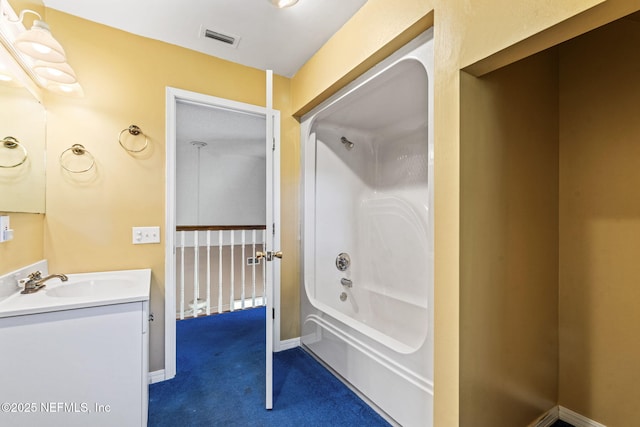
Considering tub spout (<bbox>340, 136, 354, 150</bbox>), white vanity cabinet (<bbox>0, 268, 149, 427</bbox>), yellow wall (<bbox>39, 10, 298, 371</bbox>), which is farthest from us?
tub spout (<bbox>340, 136, 354, 150</bbox>)

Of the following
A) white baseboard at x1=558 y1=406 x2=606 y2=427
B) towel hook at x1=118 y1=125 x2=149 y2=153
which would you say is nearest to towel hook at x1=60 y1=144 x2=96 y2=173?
towel hook at x1=118 y1=125 x2=149 y2=153

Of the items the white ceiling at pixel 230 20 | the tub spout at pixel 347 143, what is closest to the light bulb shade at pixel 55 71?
the white ceiling at pixel 230 20

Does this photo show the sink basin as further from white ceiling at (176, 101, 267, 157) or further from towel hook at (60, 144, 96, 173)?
white ceiling at (176, 101, 267, 157)

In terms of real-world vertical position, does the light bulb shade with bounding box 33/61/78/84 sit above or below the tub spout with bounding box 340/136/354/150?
above

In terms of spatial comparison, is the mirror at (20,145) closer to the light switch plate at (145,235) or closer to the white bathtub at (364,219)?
the light switch plate at (145,235)

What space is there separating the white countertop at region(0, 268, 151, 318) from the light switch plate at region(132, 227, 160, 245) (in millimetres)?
202

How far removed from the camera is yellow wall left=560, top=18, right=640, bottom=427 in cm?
143

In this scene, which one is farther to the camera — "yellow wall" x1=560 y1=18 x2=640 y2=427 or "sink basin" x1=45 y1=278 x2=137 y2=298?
"sink basin" x1=45 y1=278 x2=137 y2=298

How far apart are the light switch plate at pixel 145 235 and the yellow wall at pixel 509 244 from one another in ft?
6.35

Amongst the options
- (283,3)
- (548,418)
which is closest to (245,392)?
(548,418)

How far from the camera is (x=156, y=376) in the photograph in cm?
197

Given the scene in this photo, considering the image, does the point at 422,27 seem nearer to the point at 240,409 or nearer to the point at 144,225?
the point at 144,225

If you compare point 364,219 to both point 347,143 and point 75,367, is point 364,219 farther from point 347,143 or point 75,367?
point 75,367

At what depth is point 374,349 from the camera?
1.66m
